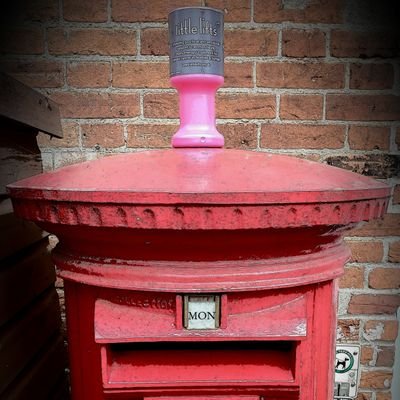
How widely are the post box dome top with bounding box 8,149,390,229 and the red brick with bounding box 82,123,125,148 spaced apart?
0.74m

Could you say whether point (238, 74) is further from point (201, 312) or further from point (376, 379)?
point (376, 379)

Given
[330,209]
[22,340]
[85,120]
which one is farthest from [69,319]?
[85,120]

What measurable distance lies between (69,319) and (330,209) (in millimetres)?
576

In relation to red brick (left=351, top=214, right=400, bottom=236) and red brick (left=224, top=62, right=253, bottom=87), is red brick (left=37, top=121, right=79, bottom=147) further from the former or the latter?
red brick (left=351, top=214, right=400, bottom=236)

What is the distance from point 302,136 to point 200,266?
3.14 feet

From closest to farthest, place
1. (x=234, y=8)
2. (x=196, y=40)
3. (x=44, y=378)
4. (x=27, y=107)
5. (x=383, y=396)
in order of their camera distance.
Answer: (x=196, y=40), (x=27, y=107), (x=44, y=378), (x=234, y=8), (x=383, y=396)

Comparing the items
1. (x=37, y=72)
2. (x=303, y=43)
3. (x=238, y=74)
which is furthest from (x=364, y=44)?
(x=37, y=72)

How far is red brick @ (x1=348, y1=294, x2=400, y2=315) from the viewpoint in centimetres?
Answer: 158

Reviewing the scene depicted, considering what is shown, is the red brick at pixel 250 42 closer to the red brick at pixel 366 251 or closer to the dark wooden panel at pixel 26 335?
the red brick at pixel 366 251

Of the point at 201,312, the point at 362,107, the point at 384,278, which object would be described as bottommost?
the point at 384,278

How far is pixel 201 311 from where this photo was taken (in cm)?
73

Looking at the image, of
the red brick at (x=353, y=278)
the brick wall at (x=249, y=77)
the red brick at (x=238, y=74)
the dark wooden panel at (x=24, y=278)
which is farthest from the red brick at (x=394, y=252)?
the dark wooden panel at (x=24, y=278)

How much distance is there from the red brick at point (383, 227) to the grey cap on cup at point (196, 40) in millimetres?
921

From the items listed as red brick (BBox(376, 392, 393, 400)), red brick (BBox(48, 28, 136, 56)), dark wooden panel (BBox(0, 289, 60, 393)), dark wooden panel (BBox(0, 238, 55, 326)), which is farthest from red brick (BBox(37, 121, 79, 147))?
red brick (BBox(376, 392, 393, 400))
